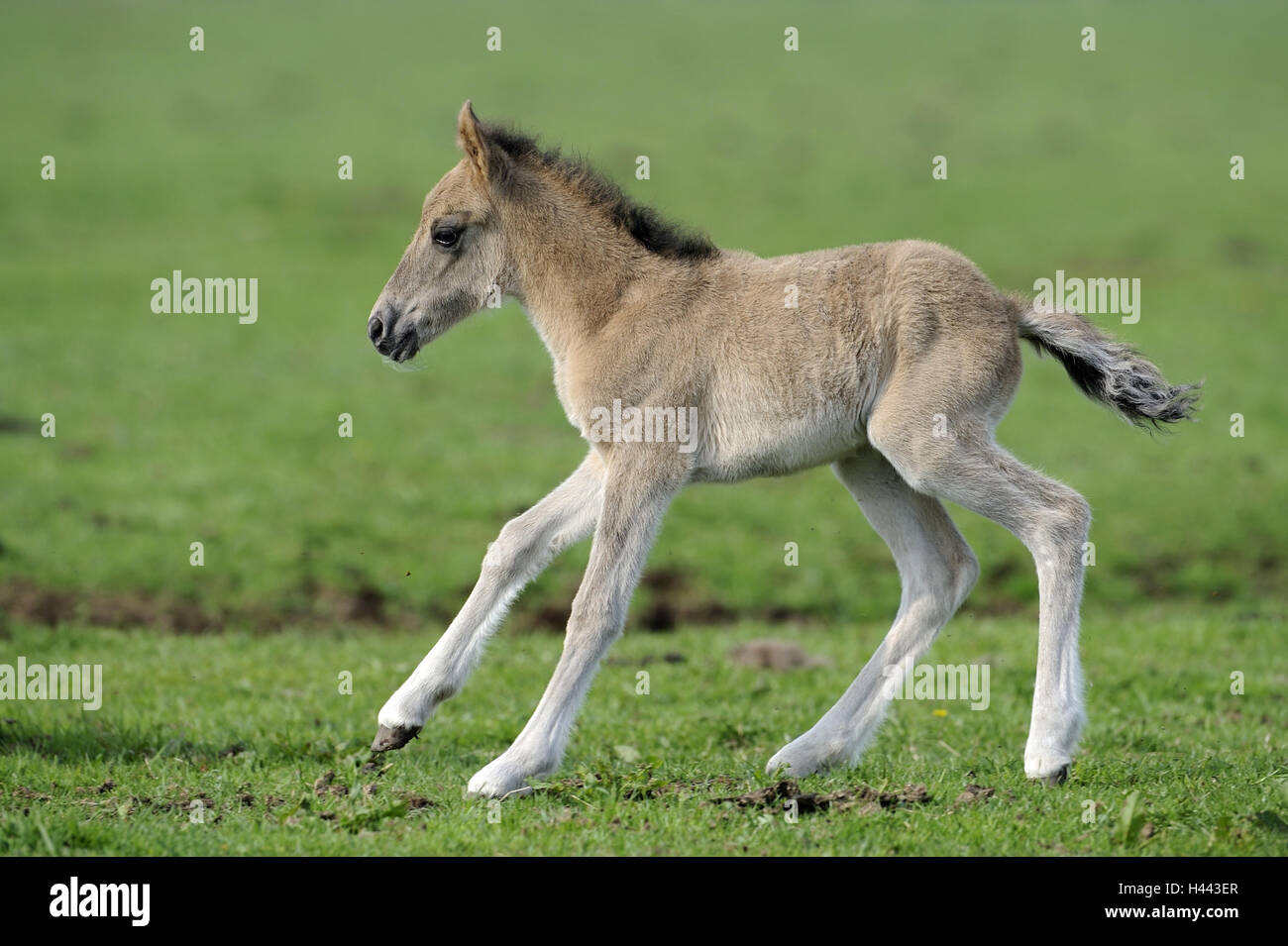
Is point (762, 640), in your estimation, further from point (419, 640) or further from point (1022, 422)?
point (1022, 422)

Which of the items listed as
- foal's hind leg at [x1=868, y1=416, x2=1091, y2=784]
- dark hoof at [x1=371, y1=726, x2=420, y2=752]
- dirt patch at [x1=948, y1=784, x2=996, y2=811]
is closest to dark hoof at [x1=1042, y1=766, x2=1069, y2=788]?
foal's hind leg at [x1=868, y1=416, x2=1091, y2=784]

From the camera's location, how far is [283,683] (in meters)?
9.64

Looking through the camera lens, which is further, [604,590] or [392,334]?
[392,334]

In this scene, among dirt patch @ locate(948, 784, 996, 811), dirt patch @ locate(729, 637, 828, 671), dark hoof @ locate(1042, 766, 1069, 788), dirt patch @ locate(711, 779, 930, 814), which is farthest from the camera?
dirt patch @ locate(729, 637, 828, 671)

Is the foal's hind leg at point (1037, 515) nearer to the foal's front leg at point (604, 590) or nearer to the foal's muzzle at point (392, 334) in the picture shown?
the foal's front leg at point (604, 590)

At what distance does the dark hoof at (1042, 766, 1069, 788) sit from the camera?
645 cm

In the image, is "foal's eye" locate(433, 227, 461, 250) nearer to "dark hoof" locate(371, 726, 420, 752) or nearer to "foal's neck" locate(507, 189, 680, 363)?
"foal's neck" locate(507, 189, 680, 363)

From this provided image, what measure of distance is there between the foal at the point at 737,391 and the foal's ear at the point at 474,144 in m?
0.02

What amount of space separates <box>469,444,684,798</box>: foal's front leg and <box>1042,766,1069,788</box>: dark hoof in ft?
6.89

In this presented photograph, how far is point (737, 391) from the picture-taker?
695 centimetres

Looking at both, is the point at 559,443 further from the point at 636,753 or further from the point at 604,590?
the point at 604,590

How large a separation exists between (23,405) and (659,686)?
12.7m

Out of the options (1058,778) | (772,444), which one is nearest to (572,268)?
(772,444)

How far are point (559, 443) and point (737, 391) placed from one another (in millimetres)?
11818
